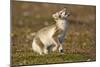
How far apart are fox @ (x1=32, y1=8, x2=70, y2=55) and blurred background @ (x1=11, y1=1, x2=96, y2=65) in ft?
0.16

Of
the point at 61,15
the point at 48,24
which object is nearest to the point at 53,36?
the point at 48,24

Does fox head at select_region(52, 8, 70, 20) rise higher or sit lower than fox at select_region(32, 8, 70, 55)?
higher

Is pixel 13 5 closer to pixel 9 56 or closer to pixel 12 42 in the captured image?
pixel 12 42

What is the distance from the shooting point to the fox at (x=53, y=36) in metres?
2.63

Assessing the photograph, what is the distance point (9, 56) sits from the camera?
2484 mm

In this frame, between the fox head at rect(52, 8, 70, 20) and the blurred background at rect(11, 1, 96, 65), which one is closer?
the blurred background at rect(11, 1, 96, 65)

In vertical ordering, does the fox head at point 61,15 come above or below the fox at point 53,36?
above

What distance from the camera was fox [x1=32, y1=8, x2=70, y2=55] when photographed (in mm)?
2635

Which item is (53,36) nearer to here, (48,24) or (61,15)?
(48,24)

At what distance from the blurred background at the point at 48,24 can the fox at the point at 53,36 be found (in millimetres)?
48

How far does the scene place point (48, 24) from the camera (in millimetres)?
2680

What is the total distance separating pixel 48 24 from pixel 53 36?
0.17 meters

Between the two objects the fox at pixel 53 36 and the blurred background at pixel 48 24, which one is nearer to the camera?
the blurred background at pixel 48 24

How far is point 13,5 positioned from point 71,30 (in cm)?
84
